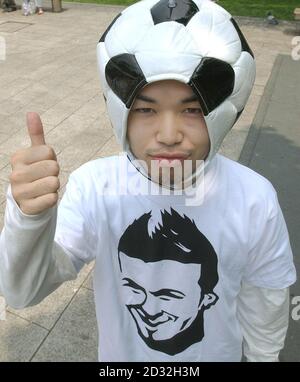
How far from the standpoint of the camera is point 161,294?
4.77 ft

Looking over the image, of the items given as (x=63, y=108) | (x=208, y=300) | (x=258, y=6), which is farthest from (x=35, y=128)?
(x=258, y=6)

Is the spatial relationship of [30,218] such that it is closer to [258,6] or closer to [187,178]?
[187,178]

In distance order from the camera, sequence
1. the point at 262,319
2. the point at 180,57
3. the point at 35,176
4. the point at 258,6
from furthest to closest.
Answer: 1. the point at 258,6
2. the point at 262,319
3. the point at 180,57
4. the point at 35,176

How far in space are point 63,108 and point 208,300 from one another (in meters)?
4.84

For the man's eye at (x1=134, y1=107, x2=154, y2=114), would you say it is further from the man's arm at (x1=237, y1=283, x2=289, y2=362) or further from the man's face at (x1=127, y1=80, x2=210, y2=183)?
the man's arm at (x1=237, y1=283, x2=289, y2=362)

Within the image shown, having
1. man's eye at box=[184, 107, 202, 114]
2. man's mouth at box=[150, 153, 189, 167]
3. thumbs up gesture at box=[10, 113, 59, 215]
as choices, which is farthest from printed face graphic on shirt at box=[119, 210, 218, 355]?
thumbs up gesture at box=[10, 113, 59, 215]

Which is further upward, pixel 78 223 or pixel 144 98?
pixel 144 98

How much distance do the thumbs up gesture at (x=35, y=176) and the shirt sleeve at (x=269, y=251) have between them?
73cm

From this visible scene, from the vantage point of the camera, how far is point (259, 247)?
1423 millimetres

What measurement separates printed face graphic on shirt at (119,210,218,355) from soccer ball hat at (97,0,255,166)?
1.04 ft

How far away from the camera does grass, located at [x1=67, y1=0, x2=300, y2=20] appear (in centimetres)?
1093

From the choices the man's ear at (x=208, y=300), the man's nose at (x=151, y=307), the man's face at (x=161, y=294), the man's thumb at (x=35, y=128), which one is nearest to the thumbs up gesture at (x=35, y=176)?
the man's thumb at (x=35, y=128)

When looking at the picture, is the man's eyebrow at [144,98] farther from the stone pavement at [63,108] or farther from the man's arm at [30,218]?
the stone pavement at [63,108]
